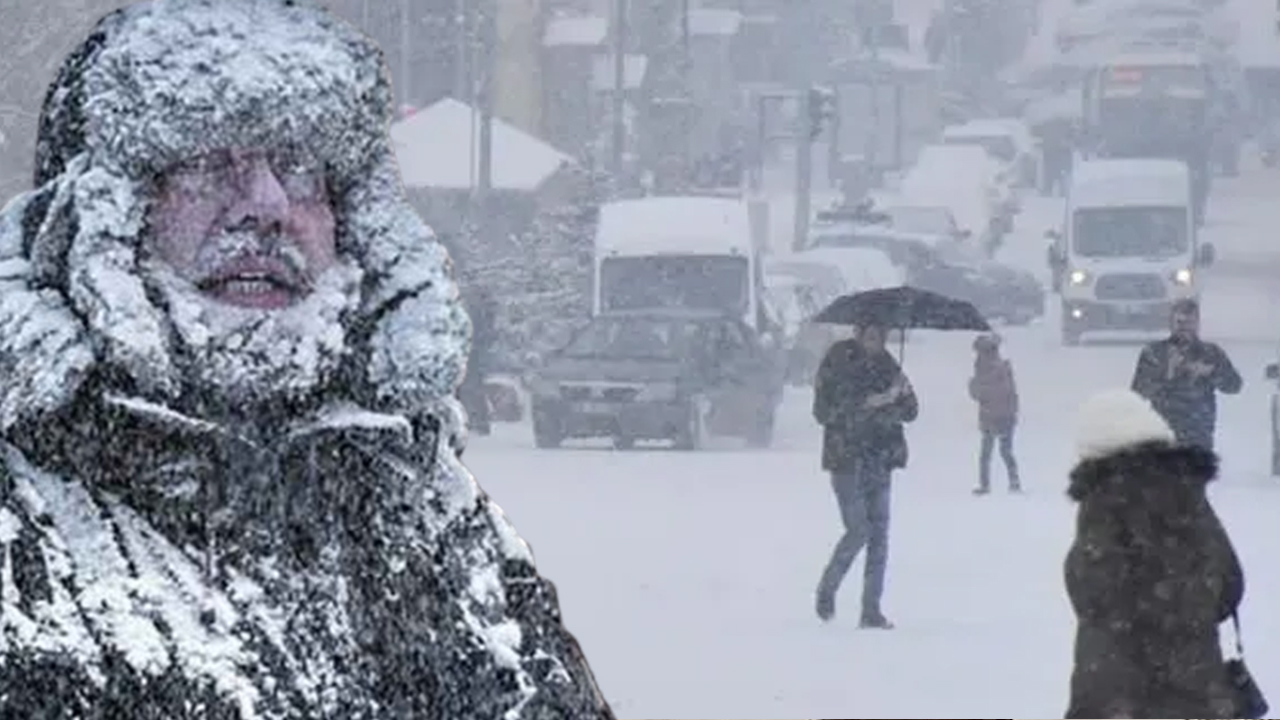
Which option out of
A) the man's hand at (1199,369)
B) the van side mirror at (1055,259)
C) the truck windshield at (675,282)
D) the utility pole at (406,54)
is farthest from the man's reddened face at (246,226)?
the utility pole at (406,54)

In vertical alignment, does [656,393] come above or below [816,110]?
below

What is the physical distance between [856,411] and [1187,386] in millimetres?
2777

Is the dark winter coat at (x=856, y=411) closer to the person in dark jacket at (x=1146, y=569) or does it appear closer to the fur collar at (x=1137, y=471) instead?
the person in dark jacket at (x=1146, y=569)

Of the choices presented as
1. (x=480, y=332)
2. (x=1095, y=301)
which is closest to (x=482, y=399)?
(x=480, y=332)

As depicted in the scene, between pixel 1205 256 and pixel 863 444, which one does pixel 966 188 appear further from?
pixel 863 444

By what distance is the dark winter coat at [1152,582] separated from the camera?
940 centimetres

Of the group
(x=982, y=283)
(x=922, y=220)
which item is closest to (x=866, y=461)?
(x=982, y=283)

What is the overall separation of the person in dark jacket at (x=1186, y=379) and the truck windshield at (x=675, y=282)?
1610 cm

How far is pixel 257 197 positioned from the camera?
3.05m

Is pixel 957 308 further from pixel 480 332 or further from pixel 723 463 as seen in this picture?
pixel 480 332

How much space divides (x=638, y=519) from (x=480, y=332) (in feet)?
27.2

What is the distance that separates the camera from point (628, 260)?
3669 centimetres

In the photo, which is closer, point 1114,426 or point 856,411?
point 1114,426

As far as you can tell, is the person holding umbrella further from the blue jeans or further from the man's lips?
the man's lips
